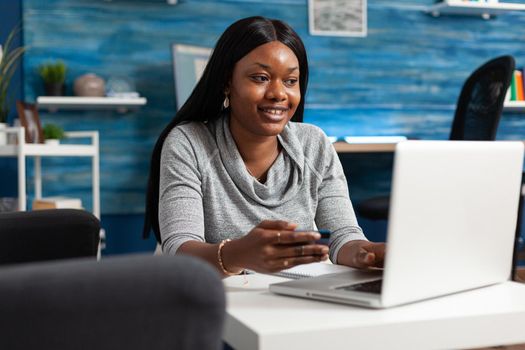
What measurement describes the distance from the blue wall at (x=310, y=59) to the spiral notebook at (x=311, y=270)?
9.28 feet

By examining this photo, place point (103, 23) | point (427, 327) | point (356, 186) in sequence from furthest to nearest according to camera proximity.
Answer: point (356, 186), point (103, 23), point (427, 327)

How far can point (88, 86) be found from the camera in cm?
383

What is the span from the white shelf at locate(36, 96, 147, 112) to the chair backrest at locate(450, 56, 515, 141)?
1.64 meters

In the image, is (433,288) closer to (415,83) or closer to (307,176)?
(307,176)

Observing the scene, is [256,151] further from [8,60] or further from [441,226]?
[8,60]

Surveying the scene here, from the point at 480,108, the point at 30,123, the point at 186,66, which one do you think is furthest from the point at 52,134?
the point at 480,108

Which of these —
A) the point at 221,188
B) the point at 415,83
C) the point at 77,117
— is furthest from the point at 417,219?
the point at 415,83

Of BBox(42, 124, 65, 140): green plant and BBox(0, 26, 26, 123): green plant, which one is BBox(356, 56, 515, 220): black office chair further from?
BBox(0, 26, 26, 123): green plant

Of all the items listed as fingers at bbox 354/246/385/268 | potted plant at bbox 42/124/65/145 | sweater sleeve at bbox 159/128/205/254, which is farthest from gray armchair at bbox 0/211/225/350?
potted plant at bbox 42/124/65/145

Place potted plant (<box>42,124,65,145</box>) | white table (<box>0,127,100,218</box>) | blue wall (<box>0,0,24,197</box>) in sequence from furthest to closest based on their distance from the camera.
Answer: blue wall (<box>0,0,24,197</box>)
potted plant (<box>42,124,65,145</box>)
white table (<box>0,127,100,218</box>)

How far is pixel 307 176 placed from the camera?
1.73m

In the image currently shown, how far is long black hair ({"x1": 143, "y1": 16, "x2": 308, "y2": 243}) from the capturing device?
5.48 ft

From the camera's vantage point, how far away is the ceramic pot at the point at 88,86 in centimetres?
383

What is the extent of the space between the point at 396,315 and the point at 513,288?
0.34m
